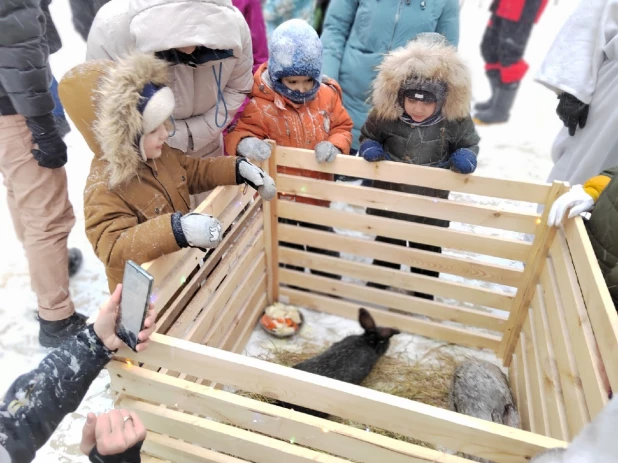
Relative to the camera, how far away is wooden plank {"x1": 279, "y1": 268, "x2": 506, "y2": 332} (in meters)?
2.57

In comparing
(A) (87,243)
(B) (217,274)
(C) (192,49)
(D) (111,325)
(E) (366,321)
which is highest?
(C) (192,49)

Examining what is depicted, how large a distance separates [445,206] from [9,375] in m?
2.47

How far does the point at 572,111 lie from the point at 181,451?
8.86 feet

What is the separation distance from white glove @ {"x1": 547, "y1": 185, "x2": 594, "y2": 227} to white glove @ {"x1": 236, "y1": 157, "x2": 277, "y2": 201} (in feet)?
4.06

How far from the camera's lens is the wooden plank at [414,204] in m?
2.19

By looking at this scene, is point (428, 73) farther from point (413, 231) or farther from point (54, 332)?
point (54, 332)

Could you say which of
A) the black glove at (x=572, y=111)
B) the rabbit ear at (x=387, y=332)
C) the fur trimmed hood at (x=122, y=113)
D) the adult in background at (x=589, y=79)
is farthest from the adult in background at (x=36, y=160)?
the black glove at (x=572, y=111)

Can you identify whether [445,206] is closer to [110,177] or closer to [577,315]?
[577,315]

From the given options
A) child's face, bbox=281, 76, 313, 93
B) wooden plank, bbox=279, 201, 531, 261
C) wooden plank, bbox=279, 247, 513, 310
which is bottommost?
wooden plank, bbox=279, 247, 513, 310

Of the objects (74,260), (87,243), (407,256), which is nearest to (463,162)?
(407,256)

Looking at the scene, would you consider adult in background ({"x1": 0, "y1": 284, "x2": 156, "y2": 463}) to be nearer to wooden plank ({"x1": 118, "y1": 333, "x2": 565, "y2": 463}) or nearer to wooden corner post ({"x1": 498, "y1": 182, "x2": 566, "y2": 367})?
wooden plank ({"x1": 118, "y1": 333, "x2": 565, "y2": 463})

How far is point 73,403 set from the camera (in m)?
1.31

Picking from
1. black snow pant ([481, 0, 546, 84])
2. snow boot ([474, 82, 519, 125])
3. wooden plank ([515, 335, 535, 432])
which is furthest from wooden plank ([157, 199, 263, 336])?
black snow pant ([481, 0, 546, 84])

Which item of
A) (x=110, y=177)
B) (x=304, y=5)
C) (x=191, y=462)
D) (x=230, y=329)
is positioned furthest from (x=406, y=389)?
(x=304, y=5)
